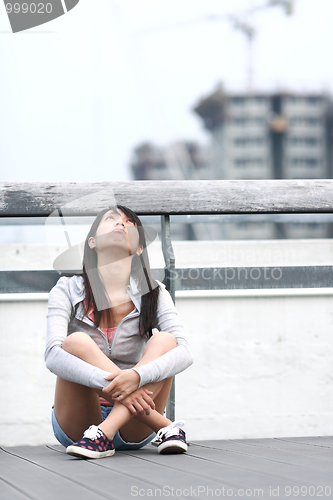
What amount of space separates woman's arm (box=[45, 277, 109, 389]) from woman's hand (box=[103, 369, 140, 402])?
19 millimetres

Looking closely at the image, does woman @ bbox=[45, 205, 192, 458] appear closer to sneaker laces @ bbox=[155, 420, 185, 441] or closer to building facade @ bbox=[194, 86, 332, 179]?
sneaker laces @ bbox=[155, 420, 185, 441]

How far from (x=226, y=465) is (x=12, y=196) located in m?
0.99

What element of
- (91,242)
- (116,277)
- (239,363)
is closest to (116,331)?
(116,277)

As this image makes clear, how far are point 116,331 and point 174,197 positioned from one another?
531 mm

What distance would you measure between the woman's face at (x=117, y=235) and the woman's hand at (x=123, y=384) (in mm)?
370

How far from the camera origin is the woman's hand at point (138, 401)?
1.09 metres

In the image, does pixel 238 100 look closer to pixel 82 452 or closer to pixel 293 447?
pixel 293 447

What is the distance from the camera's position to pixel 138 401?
1096mm

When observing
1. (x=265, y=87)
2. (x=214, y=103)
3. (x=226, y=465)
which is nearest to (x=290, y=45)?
(x=265, y=87)

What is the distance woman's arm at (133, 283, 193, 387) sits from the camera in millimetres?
1099

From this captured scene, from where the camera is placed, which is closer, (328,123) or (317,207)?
(317,207)

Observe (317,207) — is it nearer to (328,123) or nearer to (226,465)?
(226,465)

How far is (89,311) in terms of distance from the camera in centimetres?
126
